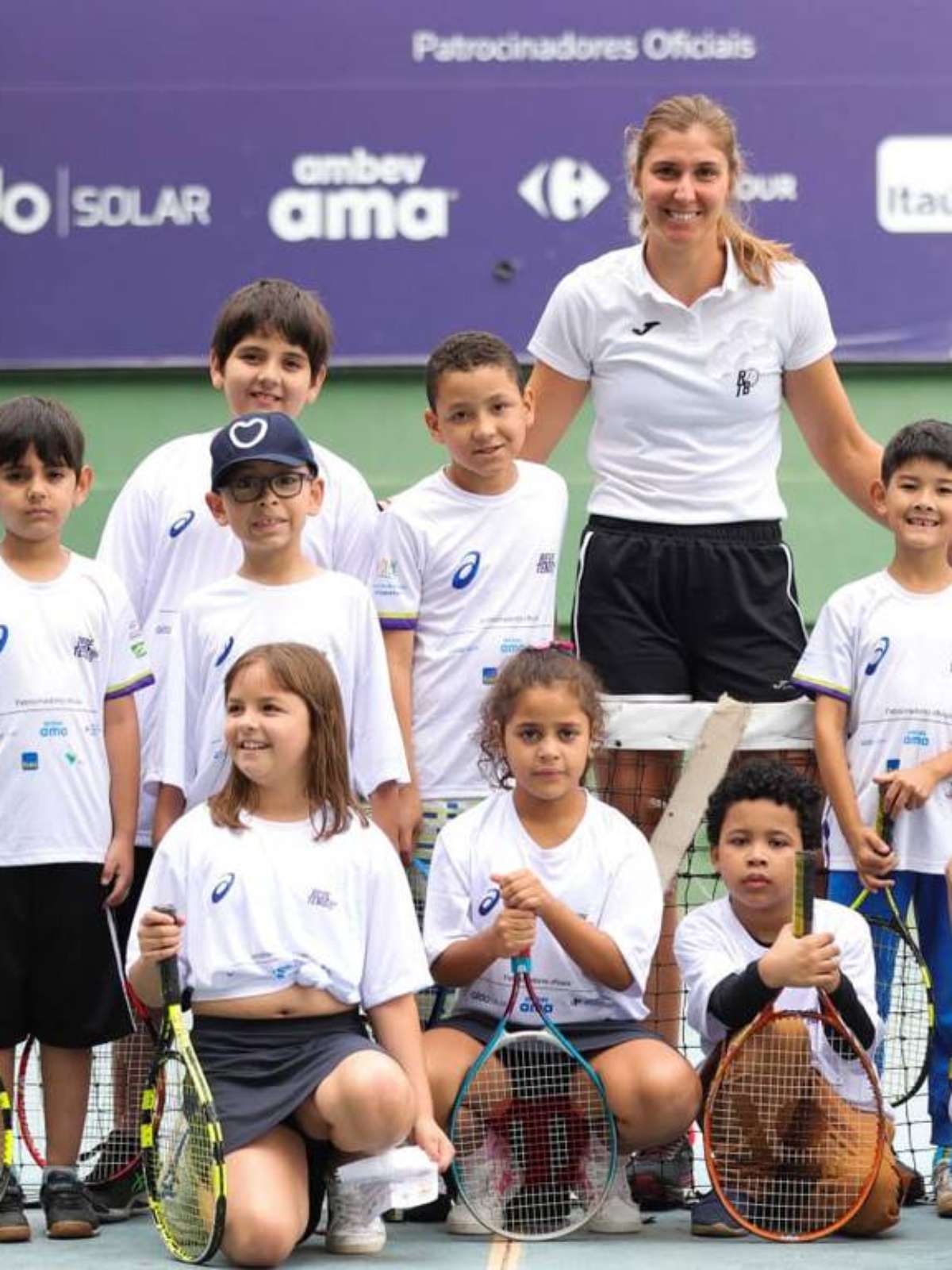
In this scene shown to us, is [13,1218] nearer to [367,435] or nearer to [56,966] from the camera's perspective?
[56,966]

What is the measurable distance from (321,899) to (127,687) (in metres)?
0.67

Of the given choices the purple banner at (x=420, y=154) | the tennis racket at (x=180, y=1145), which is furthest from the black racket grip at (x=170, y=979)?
the purple banner at (x=420, y=154)

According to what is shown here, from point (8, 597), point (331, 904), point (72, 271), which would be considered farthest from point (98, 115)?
point (331, 904)

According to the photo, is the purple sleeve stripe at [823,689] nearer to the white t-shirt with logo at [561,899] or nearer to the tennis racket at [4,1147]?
the white t-shirt with logo at [561,899]

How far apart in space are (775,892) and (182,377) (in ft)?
14.3

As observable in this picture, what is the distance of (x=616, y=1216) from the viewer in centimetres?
494

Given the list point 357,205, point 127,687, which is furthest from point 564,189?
point 127,687

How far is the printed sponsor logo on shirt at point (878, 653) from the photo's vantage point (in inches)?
212

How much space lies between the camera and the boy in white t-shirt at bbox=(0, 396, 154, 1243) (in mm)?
5070

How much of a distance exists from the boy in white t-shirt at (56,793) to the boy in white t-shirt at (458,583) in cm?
58

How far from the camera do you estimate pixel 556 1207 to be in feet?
16.2

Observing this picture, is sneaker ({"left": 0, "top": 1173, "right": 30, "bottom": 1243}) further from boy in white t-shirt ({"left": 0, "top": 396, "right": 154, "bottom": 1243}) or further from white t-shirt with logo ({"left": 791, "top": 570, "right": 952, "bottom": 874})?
white t-shirt with logo ({"left": 791, "top": 570, "right": 952, "bottom": 874})

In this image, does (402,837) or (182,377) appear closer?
(402,837)

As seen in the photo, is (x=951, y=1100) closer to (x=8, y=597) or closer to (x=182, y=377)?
(x=8, y=597)
